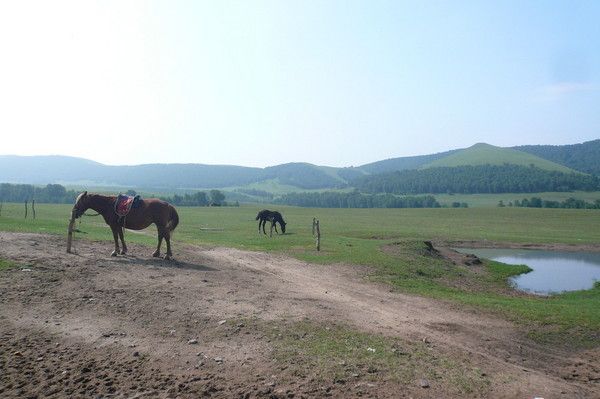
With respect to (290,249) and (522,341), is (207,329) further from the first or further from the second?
(290,249)

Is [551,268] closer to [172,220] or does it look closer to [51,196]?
[172,220]

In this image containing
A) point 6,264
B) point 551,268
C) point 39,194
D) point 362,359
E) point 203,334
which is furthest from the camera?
point 39,194

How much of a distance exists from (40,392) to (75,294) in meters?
4.95

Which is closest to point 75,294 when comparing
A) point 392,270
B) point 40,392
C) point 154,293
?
point 154,293

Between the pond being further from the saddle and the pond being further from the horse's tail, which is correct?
the saddle

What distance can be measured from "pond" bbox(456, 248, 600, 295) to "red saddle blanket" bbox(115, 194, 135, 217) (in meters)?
18.3

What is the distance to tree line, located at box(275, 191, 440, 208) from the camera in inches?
5335

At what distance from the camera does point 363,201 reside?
149375 millimetres

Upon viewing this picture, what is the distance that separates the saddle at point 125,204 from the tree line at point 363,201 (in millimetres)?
120707

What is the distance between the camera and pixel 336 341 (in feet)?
29.6

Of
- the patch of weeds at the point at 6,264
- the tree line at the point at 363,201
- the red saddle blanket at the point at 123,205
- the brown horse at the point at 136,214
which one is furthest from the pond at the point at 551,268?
the tree line at the point at 363,201

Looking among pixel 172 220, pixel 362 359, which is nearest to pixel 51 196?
pixel 172 220

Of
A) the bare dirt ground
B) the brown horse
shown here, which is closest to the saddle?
the brown horse

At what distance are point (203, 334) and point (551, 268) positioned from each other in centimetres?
2874
